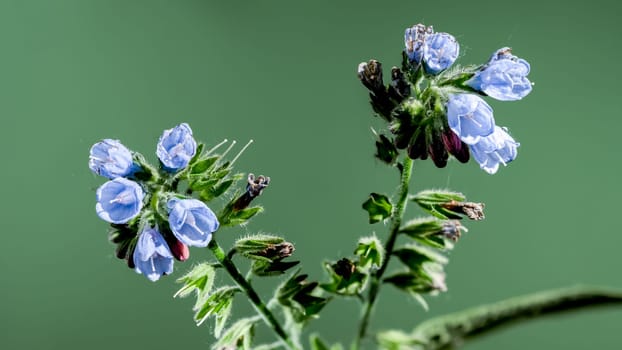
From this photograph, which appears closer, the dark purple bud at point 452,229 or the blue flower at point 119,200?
the blue flower at point 119,200

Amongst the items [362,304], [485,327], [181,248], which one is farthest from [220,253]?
[485,327]

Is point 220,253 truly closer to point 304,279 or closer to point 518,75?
point 304,279

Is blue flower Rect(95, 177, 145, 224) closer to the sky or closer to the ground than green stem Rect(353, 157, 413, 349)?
closer to the sky

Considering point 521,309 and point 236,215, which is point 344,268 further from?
point 521,309

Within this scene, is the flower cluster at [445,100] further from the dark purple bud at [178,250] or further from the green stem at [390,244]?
the dark purple bud at [178,250]

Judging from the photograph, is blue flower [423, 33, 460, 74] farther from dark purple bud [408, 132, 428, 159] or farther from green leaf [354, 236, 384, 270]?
green leaf [354, 236, 384, 270]

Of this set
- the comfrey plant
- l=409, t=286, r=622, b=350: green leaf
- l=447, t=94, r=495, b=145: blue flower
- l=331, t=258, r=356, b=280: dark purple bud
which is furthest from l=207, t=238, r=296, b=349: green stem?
l=447, t=94, r=495, b=145: blue flower

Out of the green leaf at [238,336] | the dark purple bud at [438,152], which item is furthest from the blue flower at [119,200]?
the dark purple bud at [438,152]

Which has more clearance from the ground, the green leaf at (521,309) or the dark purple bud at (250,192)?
the dark purple bud at (250,192)
